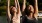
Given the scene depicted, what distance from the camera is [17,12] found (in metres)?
2.31

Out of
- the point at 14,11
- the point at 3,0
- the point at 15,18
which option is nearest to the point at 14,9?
the point at 14,11

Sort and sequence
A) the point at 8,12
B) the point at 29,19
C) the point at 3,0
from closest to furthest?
the point at 29,19 → the point at 8,12 → the point at 3,0

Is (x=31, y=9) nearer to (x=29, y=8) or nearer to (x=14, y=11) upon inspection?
(x=29, y=8)

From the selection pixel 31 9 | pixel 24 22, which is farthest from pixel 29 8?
pixel 24 22

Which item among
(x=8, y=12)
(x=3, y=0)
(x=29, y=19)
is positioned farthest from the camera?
(x=3, y=0)

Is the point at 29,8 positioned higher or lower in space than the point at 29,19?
higher

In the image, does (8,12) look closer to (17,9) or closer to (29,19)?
(17,9)

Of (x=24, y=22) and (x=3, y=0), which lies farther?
(x=3, y=0)

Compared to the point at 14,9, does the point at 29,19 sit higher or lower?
lower

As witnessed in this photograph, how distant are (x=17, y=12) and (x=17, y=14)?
3 centimetres

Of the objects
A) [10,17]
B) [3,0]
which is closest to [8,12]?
[10,17]

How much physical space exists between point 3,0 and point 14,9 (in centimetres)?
481

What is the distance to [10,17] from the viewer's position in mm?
2318

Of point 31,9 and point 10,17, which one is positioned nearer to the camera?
point 31,9
